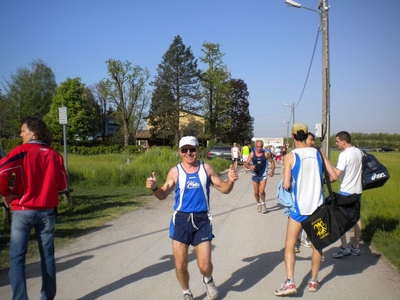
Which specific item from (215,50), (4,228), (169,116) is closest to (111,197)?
(4,228)

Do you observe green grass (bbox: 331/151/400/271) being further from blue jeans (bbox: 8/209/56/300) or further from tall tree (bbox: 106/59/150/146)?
tall tree (bbox: 106/59/150/146)

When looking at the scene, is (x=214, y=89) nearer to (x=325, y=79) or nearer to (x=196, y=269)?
(x=325, y=79)

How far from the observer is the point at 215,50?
5006cm

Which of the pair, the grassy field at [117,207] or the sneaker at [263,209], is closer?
the grassy field at [117,207]

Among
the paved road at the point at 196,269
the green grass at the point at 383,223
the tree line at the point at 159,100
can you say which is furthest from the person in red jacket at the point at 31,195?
the tree line at the point at 159,100

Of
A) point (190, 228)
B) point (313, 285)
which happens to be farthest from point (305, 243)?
point (190, 228)

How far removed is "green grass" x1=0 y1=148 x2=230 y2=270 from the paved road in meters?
0.46

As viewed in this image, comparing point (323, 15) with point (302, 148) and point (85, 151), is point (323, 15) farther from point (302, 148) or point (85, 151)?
point (85, 151)

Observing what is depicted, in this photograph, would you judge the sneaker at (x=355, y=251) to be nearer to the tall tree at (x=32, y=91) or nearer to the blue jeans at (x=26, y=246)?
the blue jeans at (x=26, y=246)

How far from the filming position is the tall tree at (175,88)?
48219 millimetres

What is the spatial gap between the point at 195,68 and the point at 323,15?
37276mm

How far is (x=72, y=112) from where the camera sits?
54219 mm

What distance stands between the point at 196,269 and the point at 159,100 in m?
44.7

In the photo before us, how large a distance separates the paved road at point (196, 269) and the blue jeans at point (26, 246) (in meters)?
0.53
